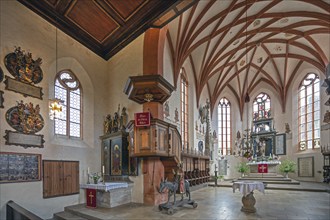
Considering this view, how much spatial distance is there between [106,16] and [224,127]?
16.0m

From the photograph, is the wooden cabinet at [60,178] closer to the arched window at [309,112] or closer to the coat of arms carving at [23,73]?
the coat of arms carving at [23,73]

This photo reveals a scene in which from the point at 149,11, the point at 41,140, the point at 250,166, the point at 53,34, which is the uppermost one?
the point at 149,11

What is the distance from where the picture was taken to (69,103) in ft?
29.3

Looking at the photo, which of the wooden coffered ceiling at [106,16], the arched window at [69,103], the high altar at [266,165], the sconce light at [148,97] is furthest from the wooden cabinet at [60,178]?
the high altar at [266,165]

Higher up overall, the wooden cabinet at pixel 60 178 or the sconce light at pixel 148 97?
the sconce light at pixel 148 97

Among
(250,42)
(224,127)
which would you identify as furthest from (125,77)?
(224,127)

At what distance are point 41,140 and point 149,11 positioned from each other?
5553mm

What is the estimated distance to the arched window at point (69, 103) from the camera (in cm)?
852

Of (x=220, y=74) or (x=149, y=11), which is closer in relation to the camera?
(x=149, y=11)

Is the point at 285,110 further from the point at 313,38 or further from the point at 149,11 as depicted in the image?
the point at 149,11

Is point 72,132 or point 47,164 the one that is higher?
point 72,132

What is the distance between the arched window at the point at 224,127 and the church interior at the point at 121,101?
598 centimetres

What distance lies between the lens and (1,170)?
20.4ft

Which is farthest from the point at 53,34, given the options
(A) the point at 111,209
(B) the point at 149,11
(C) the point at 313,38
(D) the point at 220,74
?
(C) the point at 313,38
